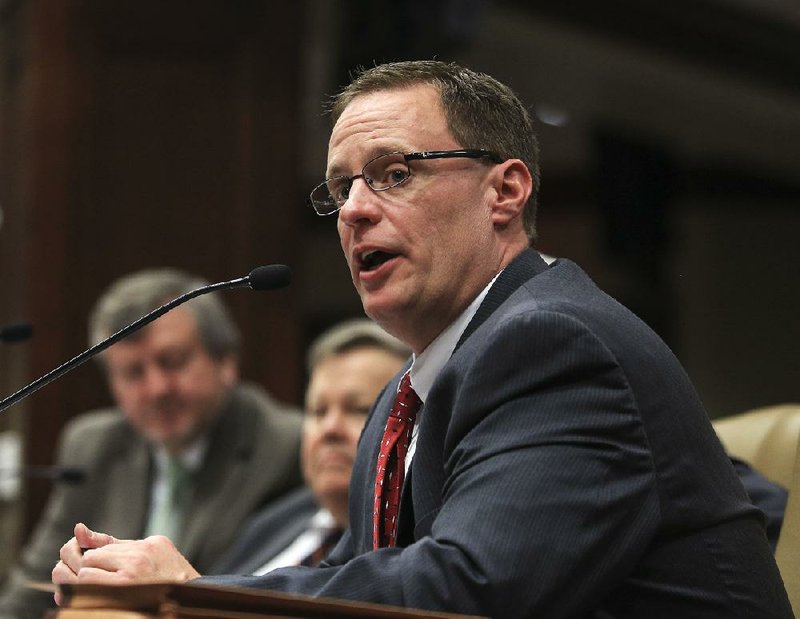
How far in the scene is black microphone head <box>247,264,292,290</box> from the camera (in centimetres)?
167

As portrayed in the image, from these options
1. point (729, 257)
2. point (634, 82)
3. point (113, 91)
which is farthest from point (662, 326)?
point (113, 91)

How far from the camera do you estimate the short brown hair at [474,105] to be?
5.51 feet

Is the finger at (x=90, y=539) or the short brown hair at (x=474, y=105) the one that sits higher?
the short brown hair at (x=474, y=105)

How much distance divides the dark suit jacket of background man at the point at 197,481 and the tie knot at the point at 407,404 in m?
1.75

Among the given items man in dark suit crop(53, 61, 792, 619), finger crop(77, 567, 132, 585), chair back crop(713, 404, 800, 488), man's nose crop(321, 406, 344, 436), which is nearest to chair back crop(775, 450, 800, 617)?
chair back crop(713, 404, 800, 488)

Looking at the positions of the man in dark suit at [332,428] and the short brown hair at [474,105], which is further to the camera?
the man in dark suit at [332,428]

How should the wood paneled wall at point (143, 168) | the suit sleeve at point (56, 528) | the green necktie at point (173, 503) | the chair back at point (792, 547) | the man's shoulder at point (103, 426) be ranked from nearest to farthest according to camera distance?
the chair back at point (792, 547), the green necktie at point (173, 503), the suit sleeve at point (56, 528), the man's shoulder at point (103, 426), the wood paneled wall at point (143, 168)

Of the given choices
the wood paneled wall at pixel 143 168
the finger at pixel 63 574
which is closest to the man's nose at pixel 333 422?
the finger at pixel 63 574

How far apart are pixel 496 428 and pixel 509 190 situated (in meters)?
0.47

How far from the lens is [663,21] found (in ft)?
19.9

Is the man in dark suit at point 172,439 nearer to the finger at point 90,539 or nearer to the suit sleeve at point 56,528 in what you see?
the suit sleeve at point 56,528

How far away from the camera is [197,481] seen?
348cm

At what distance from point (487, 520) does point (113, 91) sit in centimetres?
400

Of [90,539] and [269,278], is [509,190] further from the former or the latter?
[90,539]
